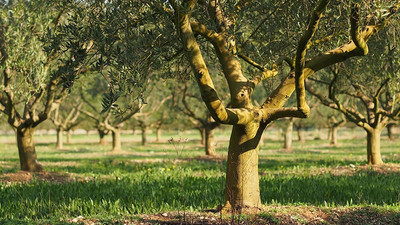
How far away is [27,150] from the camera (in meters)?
15.1

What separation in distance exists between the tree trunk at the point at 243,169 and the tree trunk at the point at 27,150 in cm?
1096

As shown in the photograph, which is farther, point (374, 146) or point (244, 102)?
point (374, 146)

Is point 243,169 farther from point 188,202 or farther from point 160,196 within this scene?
point 160,196

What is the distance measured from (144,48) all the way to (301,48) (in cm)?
297

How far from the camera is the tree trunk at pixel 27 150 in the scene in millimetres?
14844

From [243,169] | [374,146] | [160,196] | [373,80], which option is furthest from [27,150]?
[374,146]

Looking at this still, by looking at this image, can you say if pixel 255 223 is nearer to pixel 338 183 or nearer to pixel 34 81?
pixel 338 183

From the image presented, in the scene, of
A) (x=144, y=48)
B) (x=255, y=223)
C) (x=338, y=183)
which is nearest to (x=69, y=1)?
(x=144, y=48)

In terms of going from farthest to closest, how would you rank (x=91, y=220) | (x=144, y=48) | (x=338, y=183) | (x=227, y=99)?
(x=227, y=99) → (x=338, y=183) → (x=144, y=48) → (x=91, y=220)

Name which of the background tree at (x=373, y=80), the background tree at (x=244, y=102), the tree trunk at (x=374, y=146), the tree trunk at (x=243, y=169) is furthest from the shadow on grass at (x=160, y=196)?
the tree trunk at (x=374, y=146)

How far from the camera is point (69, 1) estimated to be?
23.9 ft

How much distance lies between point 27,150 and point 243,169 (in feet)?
37.6

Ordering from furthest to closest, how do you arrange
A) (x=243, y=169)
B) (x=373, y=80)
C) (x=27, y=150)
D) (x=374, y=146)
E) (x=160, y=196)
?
(x=374, y=146)
(x=27, y=150)
(x=373, y=80)
(x=160, y=196)
(x=243, y=169)

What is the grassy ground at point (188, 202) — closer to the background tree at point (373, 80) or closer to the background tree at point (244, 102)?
the background tree at point (244, 102)
